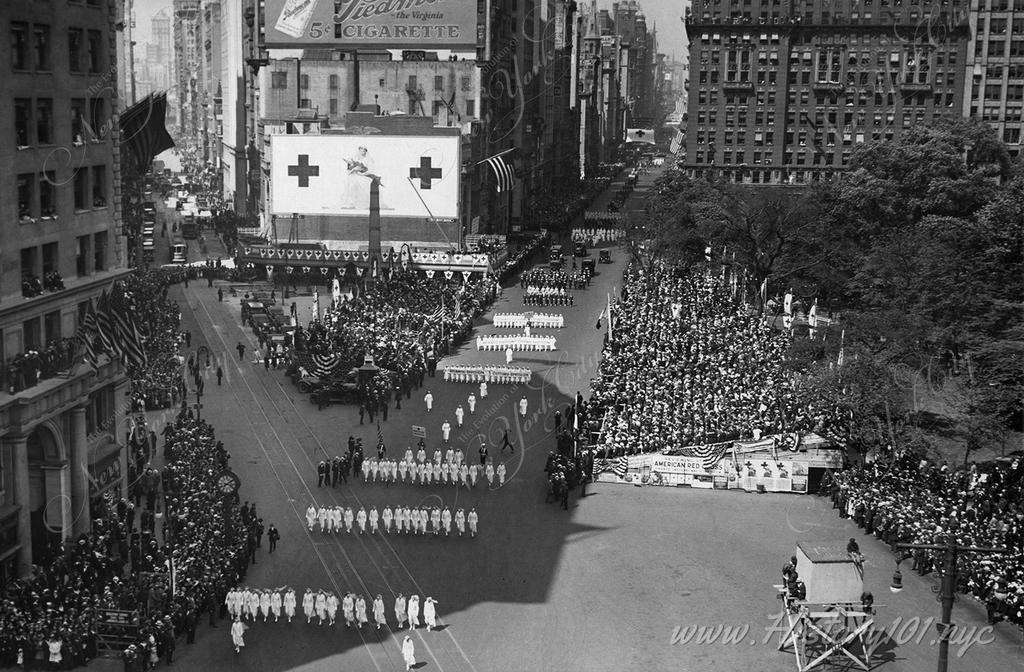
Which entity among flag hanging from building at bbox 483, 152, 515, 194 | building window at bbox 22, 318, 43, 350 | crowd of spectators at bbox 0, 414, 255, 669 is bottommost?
crowd of spectators at bbox 0, 414, 255, 669

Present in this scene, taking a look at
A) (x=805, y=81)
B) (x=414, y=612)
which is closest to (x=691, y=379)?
(x=414, y=612)

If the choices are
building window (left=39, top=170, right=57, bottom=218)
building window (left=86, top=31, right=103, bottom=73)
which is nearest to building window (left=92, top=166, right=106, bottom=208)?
building window (left=39, top=170, right=57, bottom=218)

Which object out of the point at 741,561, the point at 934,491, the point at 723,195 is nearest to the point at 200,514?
the point at 741,561

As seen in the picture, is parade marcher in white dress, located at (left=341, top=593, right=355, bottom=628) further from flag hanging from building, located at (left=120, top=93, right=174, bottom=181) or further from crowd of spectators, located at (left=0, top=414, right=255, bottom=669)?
flag hanging from building, located at (left=120, top=93, right=174, bottom=181)

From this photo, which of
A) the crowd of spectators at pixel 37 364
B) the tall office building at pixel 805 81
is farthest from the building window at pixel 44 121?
the tall office building at pixel 805 81

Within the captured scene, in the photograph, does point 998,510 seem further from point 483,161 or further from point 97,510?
point 483,161

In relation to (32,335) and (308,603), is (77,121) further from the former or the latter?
(308,603)

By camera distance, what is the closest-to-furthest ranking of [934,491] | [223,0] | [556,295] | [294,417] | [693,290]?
[934,491]
[294,417]
[693,290]
[556,295]
[223,0]

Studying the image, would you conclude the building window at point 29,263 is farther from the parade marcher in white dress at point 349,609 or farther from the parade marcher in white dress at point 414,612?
the parade marcher in white dress at point 414,612
